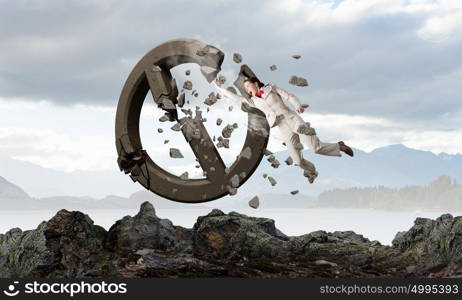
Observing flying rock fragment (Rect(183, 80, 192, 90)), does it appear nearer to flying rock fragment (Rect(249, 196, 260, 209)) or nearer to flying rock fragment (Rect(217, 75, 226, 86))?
flying rock fragment (Rect(217, 75, 226, 86))

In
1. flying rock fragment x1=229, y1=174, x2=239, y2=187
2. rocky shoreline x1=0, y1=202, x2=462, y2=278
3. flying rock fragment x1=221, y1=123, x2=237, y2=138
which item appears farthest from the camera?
flying rock fragment x1=221, y1=123, x2=237, y2=138

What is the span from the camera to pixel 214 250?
10328 millimetres

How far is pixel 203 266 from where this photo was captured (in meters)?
9.63

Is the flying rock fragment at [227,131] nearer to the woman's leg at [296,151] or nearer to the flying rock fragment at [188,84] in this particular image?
the woman's leg at [296,151]

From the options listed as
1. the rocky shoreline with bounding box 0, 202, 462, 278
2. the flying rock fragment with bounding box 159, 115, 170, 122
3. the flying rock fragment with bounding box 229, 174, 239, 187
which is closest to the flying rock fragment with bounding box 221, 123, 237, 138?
the flying rock fragment with bounding box 229, 174, 239, 187

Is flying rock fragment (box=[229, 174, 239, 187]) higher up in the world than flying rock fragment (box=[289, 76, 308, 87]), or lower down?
lower down

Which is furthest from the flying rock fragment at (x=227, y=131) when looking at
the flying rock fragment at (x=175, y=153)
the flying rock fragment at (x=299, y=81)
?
the flying rock fragment at (x=299, y=81)

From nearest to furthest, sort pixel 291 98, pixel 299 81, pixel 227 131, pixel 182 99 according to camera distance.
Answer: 1. pixel 299 81
2. pixel 291 98
3. pixel 227 131
4. pixel 182 99

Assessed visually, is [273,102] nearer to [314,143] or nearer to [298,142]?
[298,142]

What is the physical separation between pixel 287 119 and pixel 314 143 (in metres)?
0.60

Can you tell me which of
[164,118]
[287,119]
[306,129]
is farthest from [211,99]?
[306,129]

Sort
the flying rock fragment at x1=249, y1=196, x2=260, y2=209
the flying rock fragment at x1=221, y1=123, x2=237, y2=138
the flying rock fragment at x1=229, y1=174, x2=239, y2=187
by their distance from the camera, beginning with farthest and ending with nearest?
the flying rock fragment at x1=221, y1=123, x2=237, y2=138, the flying rock fragment at x1=229, y1=174, x2=239, y2=187, the flying rock fragment at x1=249, y1=196, x2=260, y2=209

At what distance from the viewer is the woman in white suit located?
9961 millimetres

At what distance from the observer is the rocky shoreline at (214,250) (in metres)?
9.51
